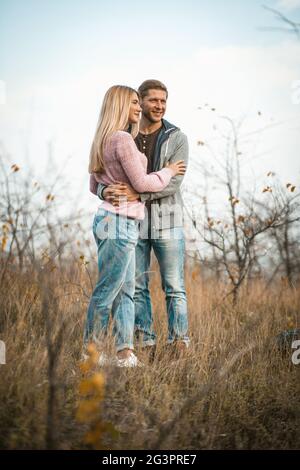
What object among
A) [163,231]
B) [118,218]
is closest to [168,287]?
[163,231]

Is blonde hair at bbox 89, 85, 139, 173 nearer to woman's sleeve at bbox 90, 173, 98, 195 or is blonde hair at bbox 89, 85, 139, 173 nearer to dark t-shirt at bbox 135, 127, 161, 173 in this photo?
woman's sleeve at bbox 90, 173, 98, 195

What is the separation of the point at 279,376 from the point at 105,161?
1.78m

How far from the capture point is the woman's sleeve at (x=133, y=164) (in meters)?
2.93

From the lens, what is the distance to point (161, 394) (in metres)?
2.64

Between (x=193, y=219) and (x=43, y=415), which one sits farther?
(x=193, y=219)

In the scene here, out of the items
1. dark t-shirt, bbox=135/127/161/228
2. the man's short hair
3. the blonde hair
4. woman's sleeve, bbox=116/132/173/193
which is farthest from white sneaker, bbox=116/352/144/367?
the man's short hair

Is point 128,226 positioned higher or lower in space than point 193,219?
lower

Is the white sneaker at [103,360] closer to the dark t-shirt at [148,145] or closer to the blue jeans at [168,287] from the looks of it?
the blue jeans at [168,287]
